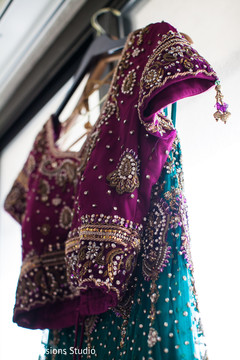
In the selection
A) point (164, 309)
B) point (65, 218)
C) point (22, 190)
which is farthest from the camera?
point (22, 190)

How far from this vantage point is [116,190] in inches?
30.6

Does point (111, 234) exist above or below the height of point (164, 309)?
above

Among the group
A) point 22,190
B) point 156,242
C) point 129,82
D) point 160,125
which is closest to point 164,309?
point 156,242

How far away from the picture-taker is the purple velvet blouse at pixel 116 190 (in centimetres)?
75

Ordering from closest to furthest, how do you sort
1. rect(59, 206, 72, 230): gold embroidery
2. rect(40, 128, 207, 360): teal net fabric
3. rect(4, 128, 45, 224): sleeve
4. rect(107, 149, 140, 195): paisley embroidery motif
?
rect(40, 128, 207, 360): teal net fabric → rect(107, 149, 140, 195): paisley embroidery motif → rect(59, 206, 72, 230): gold embroidery → rect(4, 128, 45, 224): sleeve

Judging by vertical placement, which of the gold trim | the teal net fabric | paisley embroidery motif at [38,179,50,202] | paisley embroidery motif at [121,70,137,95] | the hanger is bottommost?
the teal net fabric

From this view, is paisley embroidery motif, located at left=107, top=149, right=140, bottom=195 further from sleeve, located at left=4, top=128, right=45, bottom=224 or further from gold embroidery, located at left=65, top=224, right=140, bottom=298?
sleeve, located at left=4, top=128, right=45, bottom=224

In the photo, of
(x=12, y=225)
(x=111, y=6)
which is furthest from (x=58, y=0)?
(x=12, y=225)

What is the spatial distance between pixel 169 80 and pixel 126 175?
0.61 ft

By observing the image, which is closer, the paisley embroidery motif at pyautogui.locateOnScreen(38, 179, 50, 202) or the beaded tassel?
the beaded tassel

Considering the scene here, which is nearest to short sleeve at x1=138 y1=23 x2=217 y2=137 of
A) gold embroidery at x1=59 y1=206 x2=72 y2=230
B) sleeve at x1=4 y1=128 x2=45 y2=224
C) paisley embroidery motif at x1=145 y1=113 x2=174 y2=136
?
paisley embroidery motif at x1=145 y1=113 x2=174 y2=136

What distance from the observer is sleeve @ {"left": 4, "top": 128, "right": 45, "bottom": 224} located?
1.16 metres

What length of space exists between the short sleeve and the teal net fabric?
0.09 metres

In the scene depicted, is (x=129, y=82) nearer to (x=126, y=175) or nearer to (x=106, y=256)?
(x=126, y=175)
